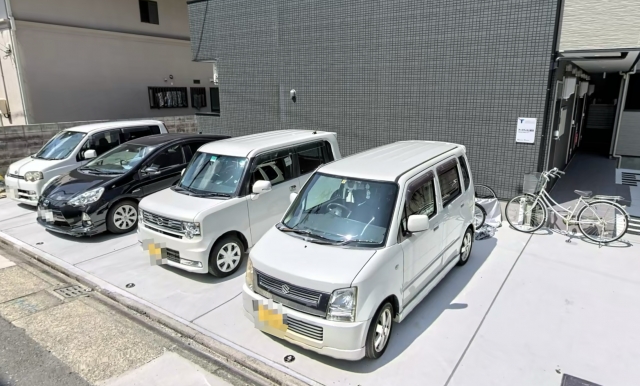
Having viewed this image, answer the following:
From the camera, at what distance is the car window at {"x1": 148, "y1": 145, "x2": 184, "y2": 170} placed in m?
7.21

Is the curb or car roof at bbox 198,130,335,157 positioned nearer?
the curb

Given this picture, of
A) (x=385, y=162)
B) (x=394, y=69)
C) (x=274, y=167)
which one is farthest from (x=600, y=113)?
(x=274, y=167)

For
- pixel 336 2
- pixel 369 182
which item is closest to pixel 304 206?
pixel 369 182

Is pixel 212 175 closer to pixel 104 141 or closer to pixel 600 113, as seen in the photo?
pixel 104 141

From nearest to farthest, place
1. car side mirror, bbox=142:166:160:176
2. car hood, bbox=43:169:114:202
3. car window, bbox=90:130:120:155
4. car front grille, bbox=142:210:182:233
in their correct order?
car front grille, bbox=142:210:182:233 → car hood, bbox=43:169:114:202 → car side mirror, bbox=142:166:160:176 → car window, bbox=90:130:120:155

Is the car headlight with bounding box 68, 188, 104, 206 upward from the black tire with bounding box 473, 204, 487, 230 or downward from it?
upward

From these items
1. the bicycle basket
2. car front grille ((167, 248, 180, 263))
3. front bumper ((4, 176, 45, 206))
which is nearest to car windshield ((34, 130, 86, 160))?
front bumper ((4, 176, 45, 206))

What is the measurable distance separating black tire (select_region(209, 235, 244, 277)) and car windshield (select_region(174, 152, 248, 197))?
2.19 feet

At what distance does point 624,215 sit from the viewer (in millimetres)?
6035

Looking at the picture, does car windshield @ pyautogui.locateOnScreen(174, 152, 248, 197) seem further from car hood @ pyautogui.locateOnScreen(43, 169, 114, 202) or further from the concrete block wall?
the concrete block wall

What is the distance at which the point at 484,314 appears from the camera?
441 centimetres

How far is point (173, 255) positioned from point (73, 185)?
295 centimetres

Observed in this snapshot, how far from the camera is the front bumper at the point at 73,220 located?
21.2ft

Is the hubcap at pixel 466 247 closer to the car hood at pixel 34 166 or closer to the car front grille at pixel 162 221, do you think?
the car front grille at pixel 162 221
